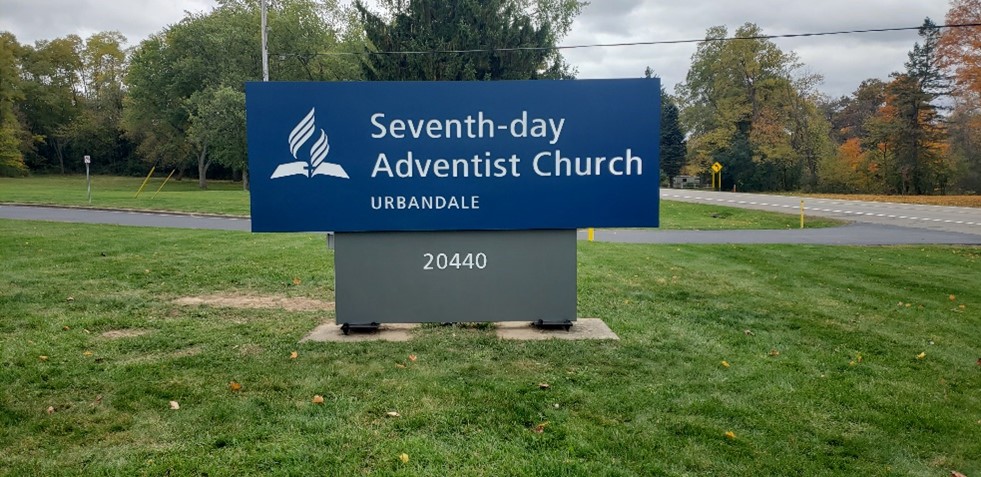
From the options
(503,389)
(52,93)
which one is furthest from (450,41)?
(52,93)

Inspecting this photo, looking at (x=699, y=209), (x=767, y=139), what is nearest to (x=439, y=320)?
(x=699, y=209)

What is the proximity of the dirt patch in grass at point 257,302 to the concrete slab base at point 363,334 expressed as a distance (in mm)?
1142

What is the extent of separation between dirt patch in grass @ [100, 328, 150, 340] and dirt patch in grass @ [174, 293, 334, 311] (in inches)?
49.8

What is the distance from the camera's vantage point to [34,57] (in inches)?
2721

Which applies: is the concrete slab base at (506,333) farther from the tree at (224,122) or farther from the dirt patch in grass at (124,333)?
the tree at (224,122)

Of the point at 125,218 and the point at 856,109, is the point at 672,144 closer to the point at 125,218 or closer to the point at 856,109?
the point at 856,109

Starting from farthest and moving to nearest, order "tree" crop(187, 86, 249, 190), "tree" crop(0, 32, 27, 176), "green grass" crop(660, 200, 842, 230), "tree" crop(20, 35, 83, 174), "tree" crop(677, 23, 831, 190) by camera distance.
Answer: "tree" crop(20, 35, 83, 174) < "tree" crop(0, 32, 27, 176) < "tree" crop(677, 23, 831, 190) < "tree" crop(187, 86, 249, 190) < "green grass" crop(660, 200, 842, 230)

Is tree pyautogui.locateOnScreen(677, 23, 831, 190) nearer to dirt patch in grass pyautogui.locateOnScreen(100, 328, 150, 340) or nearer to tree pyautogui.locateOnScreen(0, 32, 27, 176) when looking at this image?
dirt patch in grass pyautogui.locateOnScreen(100, 328, 150, 340)

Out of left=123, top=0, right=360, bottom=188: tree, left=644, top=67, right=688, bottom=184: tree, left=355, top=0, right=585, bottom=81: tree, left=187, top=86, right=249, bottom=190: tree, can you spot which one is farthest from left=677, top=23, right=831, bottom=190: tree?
left=187, top=86, right=249, bottom=190: tree

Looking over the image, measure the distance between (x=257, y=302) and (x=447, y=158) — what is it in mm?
3389

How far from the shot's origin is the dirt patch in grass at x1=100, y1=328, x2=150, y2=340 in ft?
19.8

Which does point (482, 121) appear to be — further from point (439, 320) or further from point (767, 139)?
point (767, 139)

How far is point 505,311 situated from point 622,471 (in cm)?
291

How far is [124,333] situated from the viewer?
6.19m
